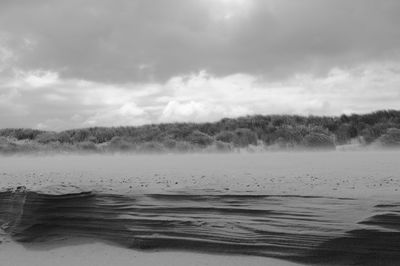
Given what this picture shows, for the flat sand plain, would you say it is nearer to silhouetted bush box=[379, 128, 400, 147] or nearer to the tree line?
silhouetted bush box=[379, 128, 400, 147]

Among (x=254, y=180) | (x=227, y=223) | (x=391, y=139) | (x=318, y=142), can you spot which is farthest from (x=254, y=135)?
(x=227, y=223)

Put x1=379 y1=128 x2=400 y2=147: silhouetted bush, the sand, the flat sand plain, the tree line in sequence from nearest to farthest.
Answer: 1. the sand
2. the flat sand plain
3. x1=379 y1=128 x2=400 y2=147: silhouetted bush
4. the tree line

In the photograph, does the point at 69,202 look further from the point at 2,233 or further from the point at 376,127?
the point at 376,127

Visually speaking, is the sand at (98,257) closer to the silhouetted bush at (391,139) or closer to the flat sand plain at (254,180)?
the flat sand plain at (254,180)

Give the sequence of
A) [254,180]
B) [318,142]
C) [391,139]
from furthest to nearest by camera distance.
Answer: [318,142] → [391,139] → [254,180]

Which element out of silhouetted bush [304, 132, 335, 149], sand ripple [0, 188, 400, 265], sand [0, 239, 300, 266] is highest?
silhouetted bush [304, 132, 335, 149]

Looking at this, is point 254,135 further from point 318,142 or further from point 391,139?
point 391,139

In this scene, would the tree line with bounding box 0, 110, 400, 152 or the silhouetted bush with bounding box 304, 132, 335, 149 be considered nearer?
the silhouetted bush with bounding box 304, 132, 335, 149

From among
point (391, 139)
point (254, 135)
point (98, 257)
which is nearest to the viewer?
point (98, 257)

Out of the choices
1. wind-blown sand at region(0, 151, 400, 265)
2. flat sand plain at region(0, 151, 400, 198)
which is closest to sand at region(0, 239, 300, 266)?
wind-blown sand at region(0, 151, 400, 265)

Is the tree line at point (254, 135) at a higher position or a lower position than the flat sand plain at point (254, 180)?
higher

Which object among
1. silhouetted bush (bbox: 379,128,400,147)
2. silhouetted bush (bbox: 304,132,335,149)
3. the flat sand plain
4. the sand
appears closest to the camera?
the sand

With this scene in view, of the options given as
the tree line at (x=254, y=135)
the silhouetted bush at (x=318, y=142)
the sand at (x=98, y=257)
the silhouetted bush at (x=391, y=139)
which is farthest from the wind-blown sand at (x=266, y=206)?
the tree line at (x=254, y=135)

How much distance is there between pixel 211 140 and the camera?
1400 centimetres
